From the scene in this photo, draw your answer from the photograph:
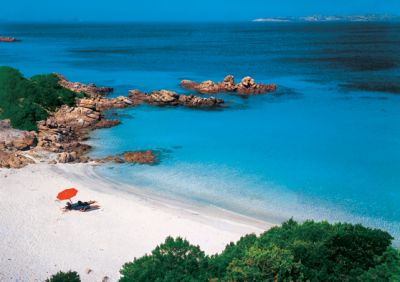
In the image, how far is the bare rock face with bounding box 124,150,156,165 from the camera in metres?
28.6

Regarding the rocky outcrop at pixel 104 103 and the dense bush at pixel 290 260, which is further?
the rocky outcrop at pixel 104 103

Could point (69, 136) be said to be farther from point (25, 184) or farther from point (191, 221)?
point (191, 221)

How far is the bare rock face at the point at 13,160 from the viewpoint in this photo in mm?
26250

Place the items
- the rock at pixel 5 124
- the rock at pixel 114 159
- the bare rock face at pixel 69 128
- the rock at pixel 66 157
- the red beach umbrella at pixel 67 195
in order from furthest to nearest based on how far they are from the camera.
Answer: the rock at pixel 5 124
the bare rock face at pixel 69 128
the rock at pixel 114 159
the rock at pixel 66 157
the red beach umbrella at pixel 67 195

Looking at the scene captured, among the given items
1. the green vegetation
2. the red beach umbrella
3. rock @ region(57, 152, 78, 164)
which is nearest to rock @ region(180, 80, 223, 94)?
the green vegetation

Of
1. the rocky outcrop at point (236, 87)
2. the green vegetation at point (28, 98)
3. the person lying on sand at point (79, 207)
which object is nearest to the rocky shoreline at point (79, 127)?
the rocky outcrop at point (236, 87)

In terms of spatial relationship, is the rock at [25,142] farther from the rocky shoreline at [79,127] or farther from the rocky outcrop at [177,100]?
the rocky outcrop at [177,100]

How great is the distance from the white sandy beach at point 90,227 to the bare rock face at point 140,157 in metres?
3.82

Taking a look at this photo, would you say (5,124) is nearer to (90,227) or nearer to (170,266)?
(90,227)

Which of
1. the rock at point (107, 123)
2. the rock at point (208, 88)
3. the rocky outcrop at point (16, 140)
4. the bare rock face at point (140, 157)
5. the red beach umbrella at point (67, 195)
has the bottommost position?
the red beach umbrella at point (67, 195)

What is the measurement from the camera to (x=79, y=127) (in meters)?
35.7

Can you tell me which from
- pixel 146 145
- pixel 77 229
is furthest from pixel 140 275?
pixel 146 145

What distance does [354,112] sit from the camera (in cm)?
4272

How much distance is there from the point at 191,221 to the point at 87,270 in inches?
217
